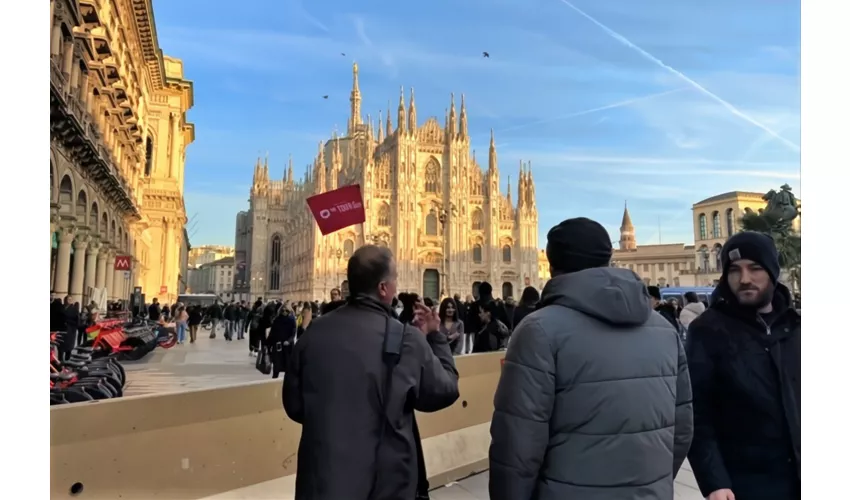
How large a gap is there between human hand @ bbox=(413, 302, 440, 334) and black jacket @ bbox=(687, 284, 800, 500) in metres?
1.15

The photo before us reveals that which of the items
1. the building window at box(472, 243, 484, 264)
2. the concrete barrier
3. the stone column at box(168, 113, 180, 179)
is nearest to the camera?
the concrete barrier

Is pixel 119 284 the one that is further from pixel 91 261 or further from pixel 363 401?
pixel 363 401

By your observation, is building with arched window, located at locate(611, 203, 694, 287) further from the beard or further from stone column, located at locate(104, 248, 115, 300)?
the beard

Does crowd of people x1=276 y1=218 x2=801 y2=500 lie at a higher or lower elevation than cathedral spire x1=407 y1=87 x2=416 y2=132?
lower

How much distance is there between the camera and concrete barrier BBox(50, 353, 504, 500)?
109 inches

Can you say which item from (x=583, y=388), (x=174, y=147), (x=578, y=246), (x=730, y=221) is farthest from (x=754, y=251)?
(x=730, y=221)

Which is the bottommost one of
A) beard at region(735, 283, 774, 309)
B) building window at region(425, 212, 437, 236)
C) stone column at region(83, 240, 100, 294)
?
beard at region(735, 283, 774, 309)

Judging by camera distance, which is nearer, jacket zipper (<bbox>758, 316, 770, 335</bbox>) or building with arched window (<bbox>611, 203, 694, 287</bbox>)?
jacket zipper (<bbox>758, 316, 770, 335</bbox>)

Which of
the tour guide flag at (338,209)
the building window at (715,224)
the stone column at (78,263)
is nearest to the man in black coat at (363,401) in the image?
the tour guide flag at (338,209)

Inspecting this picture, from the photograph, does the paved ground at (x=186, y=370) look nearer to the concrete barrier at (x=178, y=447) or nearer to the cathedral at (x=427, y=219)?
the concrete barrier at (x=178, y=447)

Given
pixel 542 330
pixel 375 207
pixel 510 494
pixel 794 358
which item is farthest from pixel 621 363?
pixel 375 207

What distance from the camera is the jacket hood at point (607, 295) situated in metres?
1.82

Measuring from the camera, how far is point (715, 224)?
126 feet

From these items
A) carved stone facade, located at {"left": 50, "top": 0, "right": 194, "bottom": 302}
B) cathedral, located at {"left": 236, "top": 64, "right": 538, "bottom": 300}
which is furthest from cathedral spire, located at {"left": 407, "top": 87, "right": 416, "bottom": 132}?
carved stone facade, located at {"left": 50, "top": 0, "right": 194, "bottom": 302}
